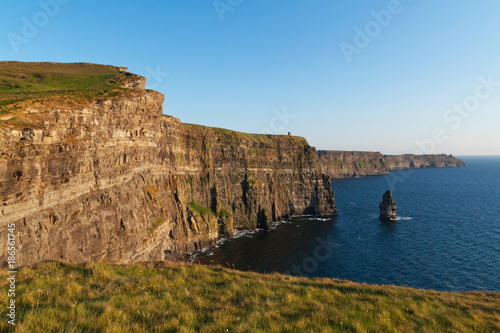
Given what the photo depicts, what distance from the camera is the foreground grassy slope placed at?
8.21 metres

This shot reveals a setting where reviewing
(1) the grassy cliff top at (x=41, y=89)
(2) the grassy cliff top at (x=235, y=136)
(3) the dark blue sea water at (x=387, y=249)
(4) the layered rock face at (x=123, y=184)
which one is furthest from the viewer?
(2) the grassy cliff top at (x=235, y=136)

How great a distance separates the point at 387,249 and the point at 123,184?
202 ft

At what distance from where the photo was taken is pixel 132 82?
156 feet

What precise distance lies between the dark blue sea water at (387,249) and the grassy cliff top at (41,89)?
129 ft

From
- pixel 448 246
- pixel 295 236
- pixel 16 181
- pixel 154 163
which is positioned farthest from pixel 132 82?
pixel 448 246

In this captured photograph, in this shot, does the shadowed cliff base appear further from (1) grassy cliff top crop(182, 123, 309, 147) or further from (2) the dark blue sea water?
(2) the dark blue sea water

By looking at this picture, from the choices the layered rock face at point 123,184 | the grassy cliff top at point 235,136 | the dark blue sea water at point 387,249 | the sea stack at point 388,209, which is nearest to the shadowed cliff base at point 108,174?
the layered rock face at point 123,184

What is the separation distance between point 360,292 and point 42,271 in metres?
19.4

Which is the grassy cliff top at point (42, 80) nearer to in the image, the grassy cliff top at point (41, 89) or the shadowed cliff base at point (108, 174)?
the grassy cliff top at point (41, 89)

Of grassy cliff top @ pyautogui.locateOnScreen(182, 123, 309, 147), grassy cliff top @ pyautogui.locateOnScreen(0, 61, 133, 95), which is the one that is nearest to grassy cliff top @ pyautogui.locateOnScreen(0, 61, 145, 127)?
grassy cliff top @ pyautogui.locateOnScreen(0, 61, 133, 95)

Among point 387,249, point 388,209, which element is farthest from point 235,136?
point 388,209

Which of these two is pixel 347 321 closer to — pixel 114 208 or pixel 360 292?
pixel 360 292

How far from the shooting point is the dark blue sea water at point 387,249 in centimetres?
4578

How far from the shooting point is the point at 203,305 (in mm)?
10516
